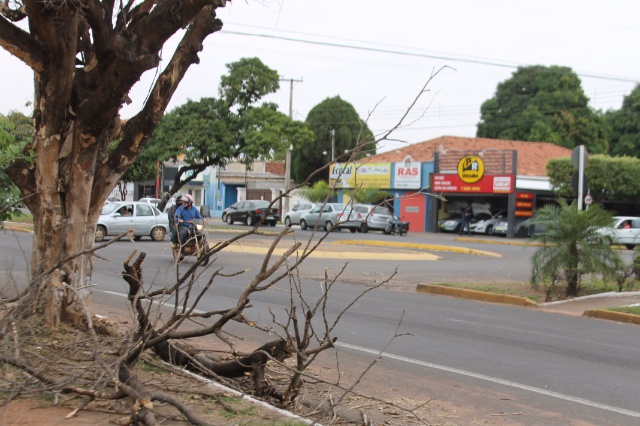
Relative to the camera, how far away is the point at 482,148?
1970 inches

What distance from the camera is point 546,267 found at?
14242 millimetres

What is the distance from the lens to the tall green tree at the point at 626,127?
193 feet

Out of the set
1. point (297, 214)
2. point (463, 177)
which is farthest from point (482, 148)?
point (297, 214)

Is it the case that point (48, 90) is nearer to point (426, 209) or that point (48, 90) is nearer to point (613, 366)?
point (613, 366)

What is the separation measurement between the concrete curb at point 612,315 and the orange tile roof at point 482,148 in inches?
1356

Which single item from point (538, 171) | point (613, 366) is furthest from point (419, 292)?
point (538, 171)

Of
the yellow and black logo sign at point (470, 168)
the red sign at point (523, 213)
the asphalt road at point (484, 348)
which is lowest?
the asphalt road at point (484, 348)

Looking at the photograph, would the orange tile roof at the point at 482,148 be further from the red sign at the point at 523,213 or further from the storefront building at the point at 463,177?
the red sign at the point at 523,213

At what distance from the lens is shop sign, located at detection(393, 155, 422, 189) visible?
46688mm

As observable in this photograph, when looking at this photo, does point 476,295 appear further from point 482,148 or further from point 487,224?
point 482,148

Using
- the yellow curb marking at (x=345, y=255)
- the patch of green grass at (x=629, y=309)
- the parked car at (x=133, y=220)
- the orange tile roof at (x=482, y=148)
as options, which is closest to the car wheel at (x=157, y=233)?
the parked car at (x=133, y=220)

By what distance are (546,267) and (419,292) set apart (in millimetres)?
2655

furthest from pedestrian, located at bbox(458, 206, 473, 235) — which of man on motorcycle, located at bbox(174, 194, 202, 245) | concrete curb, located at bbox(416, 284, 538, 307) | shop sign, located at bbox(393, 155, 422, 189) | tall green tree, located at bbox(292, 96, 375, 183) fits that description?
man on motorcycle, located at bbox(174, 194, 202, 245)

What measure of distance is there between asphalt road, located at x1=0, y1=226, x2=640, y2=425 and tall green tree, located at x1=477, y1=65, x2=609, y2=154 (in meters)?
47.4
